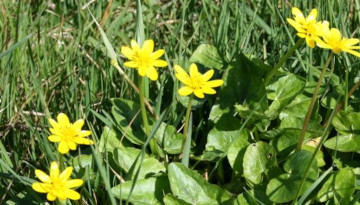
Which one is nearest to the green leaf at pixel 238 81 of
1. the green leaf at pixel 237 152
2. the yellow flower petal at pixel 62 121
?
the green leaf at pixel 237 152

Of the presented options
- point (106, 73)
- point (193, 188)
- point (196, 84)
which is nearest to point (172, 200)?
point (193, 188)

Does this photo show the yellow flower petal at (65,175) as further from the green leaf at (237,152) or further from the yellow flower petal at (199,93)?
the green leaf at (237,152)

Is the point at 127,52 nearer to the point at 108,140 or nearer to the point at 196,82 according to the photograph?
the point at 196,82

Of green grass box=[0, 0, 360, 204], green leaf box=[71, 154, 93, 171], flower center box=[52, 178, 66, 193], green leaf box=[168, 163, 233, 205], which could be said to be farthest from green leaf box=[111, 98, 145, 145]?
flower center box=[52, 178, 66, 193]

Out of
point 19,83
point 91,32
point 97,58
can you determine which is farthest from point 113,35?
point 19,83

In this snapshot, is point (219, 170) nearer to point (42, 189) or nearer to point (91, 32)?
point (42, 189)

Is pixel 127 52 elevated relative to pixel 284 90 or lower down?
elevated
